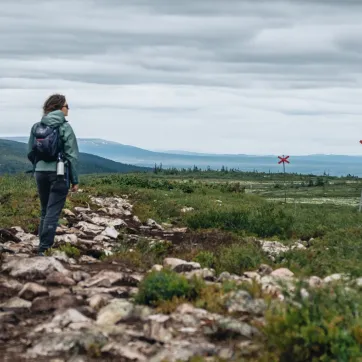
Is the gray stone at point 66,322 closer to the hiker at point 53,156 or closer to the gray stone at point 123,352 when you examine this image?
the gray stone at point 123,352

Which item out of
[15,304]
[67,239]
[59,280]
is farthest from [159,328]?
[67,239]

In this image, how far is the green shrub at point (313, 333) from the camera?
727 centimetres

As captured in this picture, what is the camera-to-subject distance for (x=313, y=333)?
734 centimetres

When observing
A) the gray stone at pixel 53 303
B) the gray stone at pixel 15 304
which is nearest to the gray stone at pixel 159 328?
the gray stone at pixel 53 303

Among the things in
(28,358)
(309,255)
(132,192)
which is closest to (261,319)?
(28,358)

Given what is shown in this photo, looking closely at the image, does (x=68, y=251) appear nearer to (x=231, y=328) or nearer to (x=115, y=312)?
(x=115, y=312)

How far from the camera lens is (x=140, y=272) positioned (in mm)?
11711

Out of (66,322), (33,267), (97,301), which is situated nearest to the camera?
(66,322)

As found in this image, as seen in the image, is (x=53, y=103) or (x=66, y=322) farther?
(x=53, y=103)

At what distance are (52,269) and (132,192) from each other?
20.1m

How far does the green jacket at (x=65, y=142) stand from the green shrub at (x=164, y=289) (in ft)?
13.7

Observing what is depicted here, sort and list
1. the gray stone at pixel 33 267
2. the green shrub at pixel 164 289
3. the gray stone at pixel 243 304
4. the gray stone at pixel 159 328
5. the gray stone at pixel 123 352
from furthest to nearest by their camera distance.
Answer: the gray stone at pixel 33 267 → the green shrub at pixel 164 289 → the gray stone at pixel 243 304 → the gray stone at pixel 159 328 → the gray stone at pixel 123 352

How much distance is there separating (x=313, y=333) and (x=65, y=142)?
702 centimetres

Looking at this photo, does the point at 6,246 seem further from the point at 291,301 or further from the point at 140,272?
the point at 291,301
